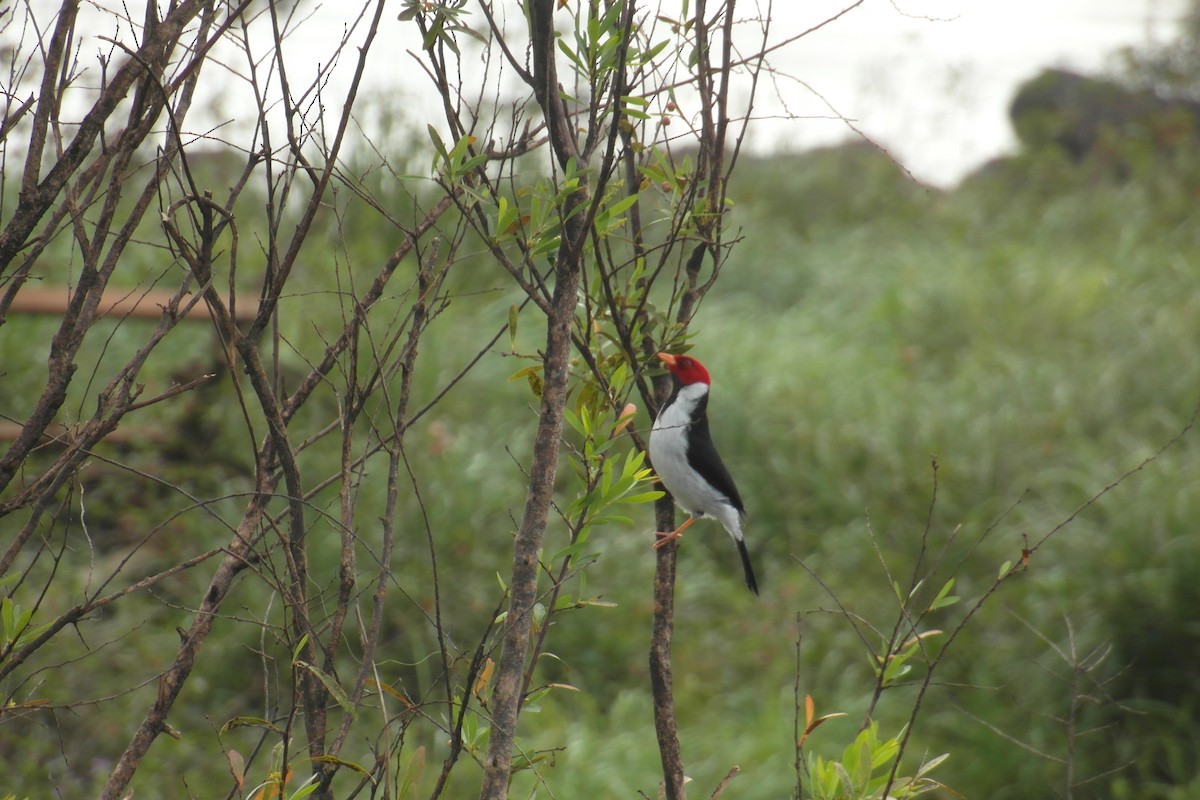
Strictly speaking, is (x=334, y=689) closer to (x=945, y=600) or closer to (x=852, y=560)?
(x=945, y=600)

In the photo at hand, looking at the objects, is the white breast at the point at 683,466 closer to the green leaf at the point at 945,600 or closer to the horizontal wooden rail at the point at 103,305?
the green leaf at the point at 945,600

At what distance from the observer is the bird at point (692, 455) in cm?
312

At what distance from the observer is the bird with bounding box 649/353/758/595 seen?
10.2 ft

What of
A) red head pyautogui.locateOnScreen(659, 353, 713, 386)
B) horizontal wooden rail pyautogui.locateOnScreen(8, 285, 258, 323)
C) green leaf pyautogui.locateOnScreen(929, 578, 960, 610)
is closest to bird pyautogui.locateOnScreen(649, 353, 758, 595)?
red head pyautogui.locateOnScreen(659, 353, 713, 386)

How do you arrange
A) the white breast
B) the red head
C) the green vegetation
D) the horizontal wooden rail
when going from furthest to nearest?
1. the horizontal wooden rail
2. the green vegetation
3. the red head
4. the white breast

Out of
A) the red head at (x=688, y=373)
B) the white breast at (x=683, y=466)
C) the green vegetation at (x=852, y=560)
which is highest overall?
the red head at (x=688, y=373)

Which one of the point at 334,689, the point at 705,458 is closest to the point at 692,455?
the point at 705,458

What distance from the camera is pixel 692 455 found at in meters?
3.20

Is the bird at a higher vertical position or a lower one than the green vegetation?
higher

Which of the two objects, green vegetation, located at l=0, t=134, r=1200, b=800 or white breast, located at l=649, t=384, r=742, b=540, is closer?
white breast, located at l=649, t=384, r=742, b=540

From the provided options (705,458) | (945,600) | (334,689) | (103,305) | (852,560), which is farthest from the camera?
(852,560)

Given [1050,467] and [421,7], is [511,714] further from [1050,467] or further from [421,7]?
[1050,467]

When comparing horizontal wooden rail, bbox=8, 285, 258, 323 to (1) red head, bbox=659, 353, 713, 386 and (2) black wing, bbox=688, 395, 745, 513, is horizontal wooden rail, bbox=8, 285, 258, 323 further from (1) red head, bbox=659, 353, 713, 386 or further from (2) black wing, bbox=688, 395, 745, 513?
(2) black wing, bbox=688, 395, 745, 513

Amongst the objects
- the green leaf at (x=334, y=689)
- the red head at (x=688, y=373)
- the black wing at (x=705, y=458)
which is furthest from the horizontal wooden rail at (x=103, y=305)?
the green leaf at (x=334, y=689)
